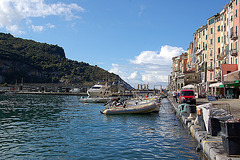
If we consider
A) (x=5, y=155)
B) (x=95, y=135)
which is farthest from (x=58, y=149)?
(x=95, y=135)

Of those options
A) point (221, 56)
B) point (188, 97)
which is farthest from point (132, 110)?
point (221, 56)

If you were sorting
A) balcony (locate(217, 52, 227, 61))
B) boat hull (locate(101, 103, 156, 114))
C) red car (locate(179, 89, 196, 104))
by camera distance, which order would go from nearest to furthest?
boat hull (locate(101, 103, 156, 114)) < red car (locate(179, 89, 196, 104)) < balcony (locate(217, 52, 227, 61))

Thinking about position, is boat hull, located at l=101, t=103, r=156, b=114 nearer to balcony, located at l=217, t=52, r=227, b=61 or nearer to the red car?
the red car

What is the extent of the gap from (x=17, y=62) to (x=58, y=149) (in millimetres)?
197198

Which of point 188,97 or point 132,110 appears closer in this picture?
point 132,110

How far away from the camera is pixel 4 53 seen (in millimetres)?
184250

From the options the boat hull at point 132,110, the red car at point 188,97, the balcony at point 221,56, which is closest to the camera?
the boat hull at point 132,110

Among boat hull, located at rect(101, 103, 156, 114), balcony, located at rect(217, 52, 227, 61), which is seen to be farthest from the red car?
balcony, located at rect(217, 52, 227, 61)

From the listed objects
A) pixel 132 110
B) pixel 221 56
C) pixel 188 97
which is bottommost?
pixel 132 110

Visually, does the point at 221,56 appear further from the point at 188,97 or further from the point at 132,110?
the point at 132,110

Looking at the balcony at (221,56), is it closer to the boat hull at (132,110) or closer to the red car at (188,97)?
the red car at (188,97)

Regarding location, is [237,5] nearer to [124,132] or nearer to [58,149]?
[124,132]

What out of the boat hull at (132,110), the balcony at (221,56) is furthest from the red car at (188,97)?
the balcony at (221,56)

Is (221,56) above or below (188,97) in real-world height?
above
